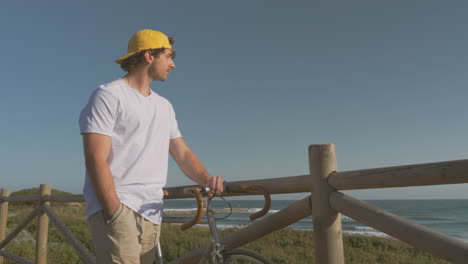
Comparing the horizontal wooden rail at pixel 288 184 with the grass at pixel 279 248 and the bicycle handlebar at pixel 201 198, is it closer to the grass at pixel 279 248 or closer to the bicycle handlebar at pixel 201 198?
the bicycle handlebar at pixel 201 198

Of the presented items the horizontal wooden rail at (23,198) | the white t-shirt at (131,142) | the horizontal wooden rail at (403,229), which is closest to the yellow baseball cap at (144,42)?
the white t-shirt at (131,142)

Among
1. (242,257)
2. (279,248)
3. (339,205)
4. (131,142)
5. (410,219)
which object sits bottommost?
(410,219)

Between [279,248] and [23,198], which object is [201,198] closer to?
[23,198]

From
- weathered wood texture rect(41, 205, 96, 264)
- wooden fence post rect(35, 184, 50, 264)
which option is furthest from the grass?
weathered wood texture rect(41, 205, 96, 264)

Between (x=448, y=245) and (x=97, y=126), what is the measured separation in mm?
1778

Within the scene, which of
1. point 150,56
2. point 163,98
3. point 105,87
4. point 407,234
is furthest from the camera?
point 163,98

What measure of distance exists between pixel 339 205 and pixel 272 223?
0.54 metres

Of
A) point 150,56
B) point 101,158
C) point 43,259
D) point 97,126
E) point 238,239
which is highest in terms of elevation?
point 150,56

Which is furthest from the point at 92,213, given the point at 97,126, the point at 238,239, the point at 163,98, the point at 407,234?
the point at 407,234

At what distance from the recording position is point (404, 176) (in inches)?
75.1

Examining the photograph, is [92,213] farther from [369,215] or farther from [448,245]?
[448,245]

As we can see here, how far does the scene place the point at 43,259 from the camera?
5.34 m

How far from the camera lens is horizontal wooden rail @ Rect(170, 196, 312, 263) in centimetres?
257

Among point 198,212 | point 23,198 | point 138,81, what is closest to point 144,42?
point 138,81
